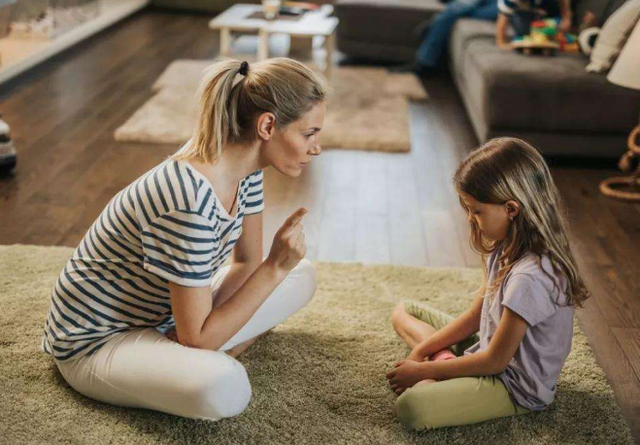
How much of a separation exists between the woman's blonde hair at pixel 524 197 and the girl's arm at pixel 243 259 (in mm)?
552

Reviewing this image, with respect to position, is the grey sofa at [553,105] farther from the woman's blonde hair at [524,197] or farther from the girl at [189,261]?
the girl at [189,261]

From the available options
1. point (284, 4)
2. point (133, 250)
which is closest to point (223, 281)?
point (133, 250)

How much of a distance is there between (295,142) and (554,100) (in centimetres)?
228

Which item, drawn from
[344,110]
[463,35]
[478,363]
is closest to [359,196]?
[344,110]

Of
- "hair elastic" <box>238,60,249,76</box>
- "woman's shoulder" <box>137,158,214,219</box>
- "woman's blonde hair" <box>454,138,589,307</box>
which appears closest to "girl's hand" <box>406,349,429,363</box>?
"woman's blonde hair" <box>454,138,589,307</box>

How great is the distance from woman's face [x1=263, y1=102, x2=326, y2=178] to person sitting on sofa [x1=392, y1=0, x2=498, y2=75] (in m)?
3.91

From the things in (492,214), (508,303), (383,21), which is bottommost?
(383,21)

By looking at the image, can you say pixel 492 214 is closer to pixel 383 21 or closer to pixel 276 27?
pixel 276 27

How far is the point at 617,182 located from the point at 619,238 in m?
0.59

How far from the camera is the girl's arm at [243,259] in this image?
2.04 m

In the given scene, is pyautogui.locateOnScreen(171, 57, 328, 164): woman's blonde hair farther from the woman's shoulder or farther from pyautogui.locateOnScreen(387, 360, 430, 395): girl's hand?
pyautogui.locateOnScreen(387, 360, 430, 395): girl's hand

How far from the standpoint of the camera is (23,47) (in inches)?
202

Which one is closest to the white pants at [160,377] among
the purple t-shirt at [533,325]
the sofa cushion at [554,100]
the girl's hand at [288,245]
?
the girl's hand at [288,245]

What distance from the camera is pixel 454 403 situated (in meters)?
1.81
